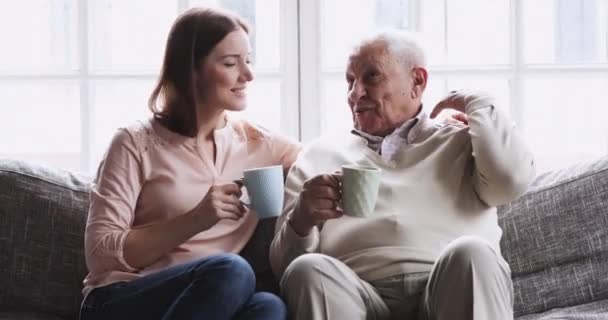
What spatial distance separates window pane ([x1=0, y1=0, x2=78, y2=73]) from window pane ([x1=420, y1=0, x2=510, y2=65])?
4.15 ft

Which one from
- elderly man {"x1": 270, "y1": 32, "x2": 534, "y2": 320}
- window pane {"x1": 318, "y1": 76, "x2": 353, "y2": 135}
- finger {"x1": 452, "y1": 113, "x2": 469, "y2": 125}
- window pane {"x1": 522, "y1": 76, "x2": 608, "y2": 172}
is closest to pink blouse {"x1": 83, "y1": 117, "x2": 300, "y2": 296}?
elderly man {"x1": 270, "y1": 32, "x2": 534, "y2": 320}

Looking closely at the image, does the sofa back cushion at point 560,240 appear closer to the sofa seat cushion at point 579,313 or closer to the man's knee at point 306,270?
the sofa seat cushion at point 579,313

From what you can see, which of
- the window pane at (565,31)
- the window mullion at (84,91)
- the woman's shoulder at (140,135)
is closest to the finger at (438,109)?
the woman's shoulder at (140,135)

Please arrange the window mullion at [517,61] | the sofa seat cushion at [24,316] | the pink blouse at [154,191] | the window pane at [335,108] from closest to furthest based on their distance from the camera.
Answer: the pink blouse at [154,191]
the sofa seat cushion at [24,316]
the window mullion at [517,61]
the window pane at [335,108]

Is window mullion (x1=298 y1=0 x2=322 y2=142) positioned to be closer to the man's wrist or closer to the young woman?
the young woman

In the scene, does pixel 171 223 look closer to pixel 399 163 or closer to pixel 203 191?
pixel 203 191

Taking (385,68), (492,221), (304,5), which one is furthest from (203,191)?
(304,5)

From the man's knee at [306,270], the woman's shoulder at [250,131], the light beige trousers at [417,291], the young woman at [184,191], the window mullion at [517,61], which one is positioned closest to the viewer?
the light beige trousers at [417,291]

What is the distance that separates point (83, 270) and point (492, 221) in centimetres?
114

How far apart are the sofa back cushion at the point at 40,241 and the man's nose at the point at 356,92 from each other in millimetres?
829

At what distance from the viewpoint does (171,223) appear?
7.71 feet

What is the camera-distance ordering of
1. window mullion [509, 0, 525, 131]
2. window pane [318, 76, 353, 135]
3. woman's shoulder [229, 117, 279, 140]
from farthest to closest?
window pane [318, 76, 353, 135]
window mullion [509, 0, 525, 131]
woman's shoulder [229, 117, 279, 140]

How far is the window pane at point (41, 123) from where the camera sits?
3.40 metres

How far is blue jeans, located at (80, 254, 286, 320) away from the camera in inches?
84.7
